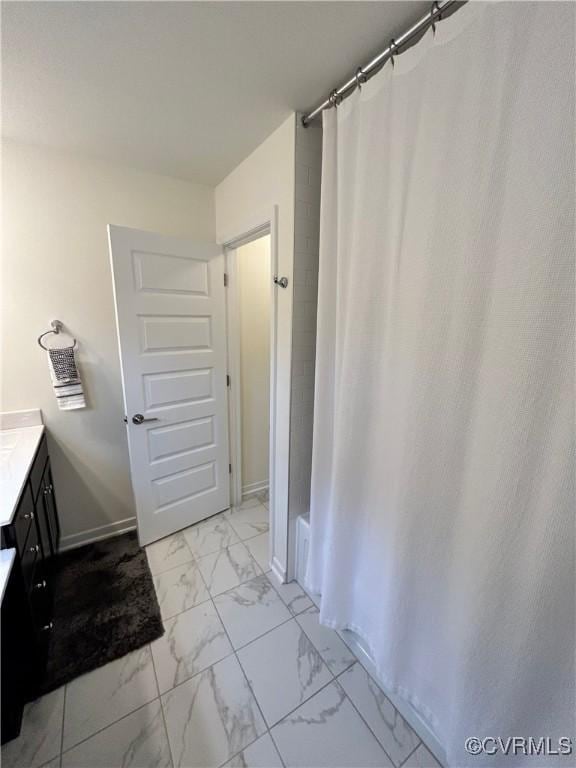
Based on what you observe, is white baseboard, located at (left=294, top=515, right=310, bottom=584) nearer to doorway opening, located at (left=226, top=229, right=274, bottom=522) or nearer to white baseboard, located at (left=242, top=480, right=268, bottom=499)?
doorway opening, located at (left=226, top=229, right=274, bottom=522)

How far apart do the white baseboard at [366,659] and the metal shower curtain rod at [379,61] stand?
1921 millimetres

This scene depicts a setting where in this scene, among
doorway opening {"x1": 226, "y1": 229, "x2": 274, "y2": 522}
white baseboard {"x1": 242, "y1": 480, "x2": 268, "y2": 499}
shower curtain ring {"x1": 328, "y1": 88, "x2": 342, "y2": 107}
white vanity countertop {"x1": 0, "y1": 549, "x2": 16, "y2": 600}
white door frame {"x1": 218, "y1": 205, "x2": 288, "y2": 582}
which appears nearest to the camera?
white vanity countertop {"x1": 0, "y1": 549, "x2": 16, "y2": 600}

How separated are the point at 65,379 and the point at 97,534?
1140 millimetres

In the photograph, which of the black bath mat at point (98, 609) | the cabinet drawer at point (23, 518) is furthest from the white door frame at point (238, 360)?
the cabinet drawer at point (23, 518)

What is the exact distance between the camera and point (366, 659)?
134 cm

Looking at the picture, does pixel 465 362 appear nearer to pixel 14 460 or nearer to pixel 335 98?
pixel 335 98

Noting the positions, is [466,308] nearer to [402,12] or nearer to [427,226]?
[427,226]

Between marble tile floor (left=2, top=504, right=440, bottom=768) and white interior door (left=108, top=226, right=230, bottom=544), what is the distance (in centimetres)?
66

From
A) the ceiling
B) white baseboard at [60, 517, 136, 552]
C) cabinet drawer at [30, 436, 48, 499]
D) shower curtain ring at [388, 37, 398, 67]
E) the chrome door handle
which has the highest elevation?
the ceiling

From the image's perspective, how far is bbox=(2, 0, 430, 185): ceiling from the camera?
0.87m

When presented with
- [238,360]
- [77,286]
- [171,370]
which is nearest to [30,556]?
[171,370]

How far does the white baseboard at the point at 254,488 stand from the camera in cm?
262

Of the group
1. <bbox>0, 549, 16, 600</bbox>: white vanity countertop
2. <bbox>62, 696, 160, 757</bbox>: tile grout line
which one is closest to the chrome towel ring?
<bbox>0, 549, 16, 600</bbox>: white vanity countertop

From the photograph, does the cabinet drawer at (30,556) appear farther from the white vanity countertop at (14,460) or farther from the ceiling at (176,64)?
the ceiling at (176,64)
